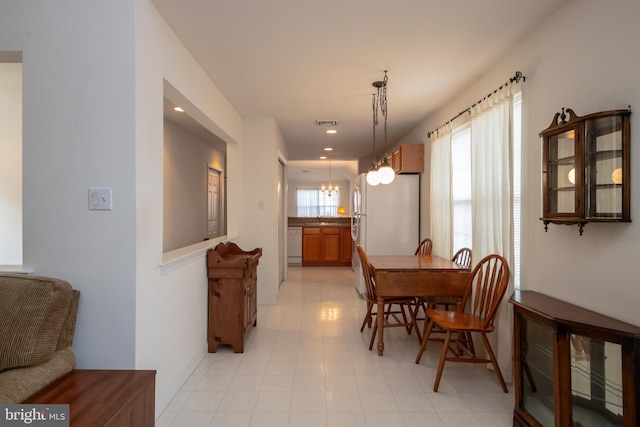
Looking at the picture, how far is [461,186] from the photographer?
3.51 metres

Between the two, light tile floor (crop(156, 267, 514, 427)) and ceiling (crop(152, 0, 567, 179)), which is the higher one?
ceiling (crop(152, 0, 567, 179))

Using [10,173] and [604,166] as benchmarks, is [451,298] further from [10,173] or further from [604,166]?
[10,173]

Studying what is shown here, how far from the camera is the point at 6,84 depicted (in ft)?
10.3

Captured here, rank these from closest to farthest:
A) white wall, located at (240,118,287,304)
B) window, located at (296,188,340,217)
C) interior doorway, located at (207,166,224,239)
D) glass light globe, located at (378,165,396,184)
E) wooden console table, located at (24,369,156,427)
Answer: wooden console table, located at (24,369,156,427), glass light globe, located at (378,165,396,184), white wall, located at (240,118,287,304), interior doorway, located at (207,166,224,239), window, located at (296,188,340,217)

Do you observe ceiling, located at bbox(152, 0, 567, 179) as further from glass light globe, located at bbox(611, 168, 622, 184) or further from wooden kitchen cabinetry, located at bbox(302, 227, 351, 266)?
wooden kitchen cabinetry, located at bbox(302, 227, 351, 266)

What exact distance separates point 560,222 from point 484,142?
111 cm

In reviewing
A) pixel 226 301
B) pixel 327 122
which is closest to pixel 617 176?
pixel 226 301

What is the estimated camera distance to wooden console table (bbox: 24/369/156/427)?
130 cm

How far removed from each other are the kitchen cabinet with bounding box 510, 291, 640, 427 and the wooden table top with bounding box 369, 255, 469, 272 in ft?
3.47

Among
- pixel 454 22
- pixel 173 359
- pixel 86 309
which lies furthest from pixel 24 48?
pixel 454 22

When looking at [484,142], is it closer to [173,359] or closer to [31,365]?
[173,359]

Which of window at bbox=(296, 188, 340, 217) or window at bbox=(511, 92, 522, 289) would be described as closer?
window at bbox=(511, 92, 522, 289)

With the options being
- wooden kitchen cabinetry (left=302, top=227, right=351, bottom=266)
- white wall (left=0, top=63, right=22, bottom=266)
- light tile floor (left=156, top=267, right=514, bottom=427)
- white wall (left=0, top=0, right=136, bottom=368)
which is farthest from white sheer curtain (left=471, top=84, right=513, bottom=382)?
wooden kitchen cabinetry (left=302, top=227, right=351, bottom=266)

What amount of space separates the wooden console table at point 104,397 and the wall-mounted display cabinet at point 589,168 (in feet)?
7.23
